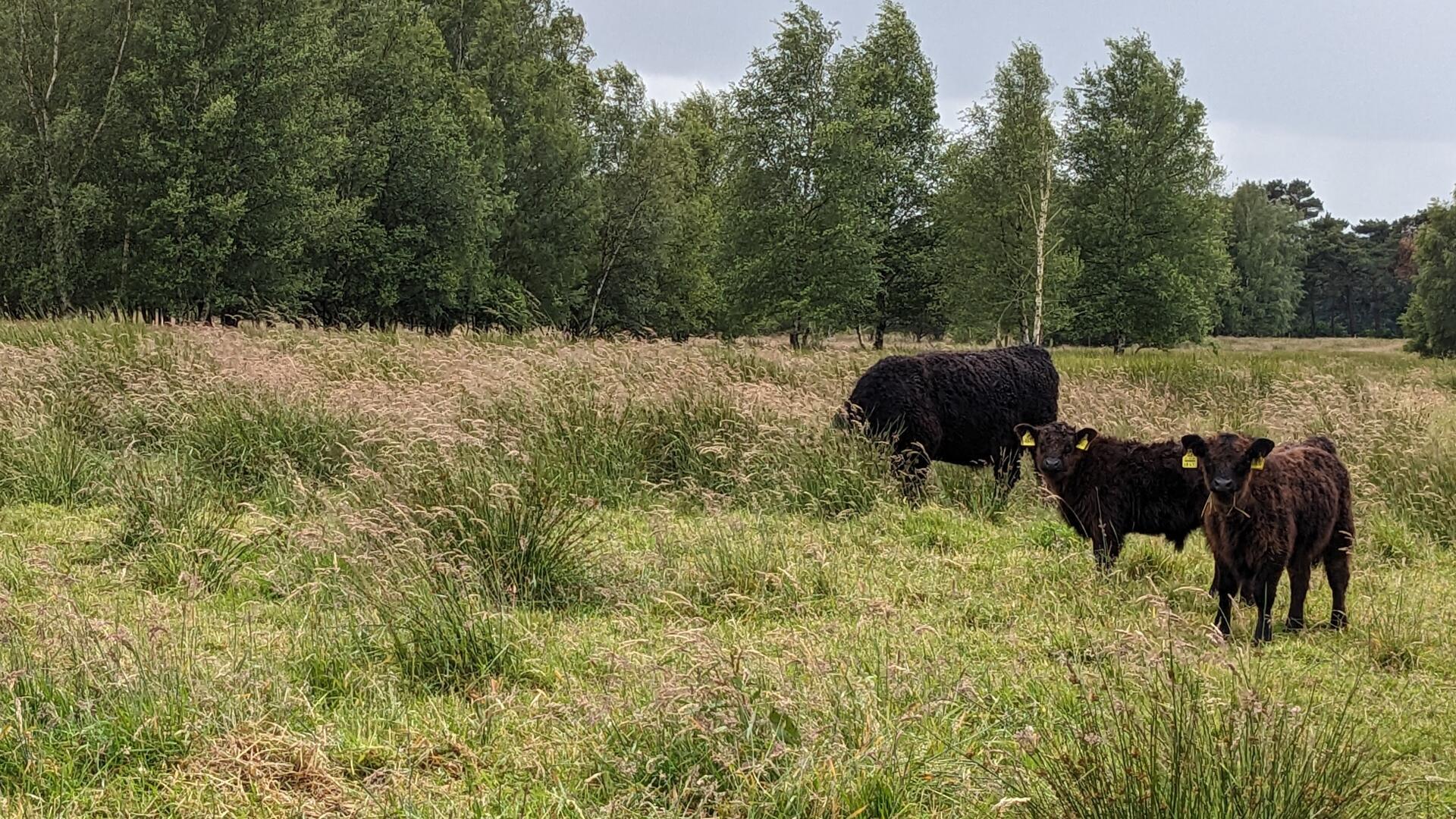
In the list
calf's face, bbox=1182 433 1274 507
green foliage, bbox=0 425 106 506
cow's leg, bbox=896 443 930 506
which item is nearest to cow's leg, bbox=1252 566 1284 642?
calf's face, bbox=1182 433 1274 507

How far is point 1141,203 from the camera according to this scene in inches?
1390

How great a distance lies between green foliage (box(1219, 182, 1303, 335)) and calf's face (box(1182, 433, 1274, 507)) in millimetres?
75367

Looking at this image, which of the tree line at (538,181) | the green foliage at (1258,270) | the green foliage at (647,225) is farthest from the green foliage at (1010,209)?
the green foliage at (1258,270)

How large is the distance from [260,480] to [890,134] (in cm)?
3567

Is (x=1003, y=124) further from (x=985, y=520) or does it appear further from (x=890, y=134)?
(x=985, y=520)

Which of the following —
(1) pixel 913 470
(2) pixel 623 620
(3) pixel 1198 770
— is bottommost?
(2) pixel 623 620

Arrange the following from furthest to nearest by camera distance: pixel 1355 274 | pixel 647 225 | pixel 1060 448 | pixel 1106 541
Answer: pixel 1355 274 < pixel 647 225 < pixel 1060 448 < pixel 1106 541

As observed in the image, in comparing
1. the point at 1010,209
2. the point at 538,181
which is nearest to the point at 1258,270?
the point at 1010,209

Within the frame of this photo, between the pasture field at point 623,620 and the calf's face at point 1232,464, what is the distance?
0.65 meters

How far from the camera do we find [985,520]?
793cm

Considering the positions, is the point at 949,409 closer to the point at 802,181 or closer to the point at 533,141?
the point at 802,181

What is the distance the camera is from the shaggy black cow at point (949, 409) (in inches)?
348

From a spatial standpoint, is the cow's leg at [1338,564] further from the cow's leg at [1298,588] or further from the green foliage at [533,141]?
the green foliage at [533,141]

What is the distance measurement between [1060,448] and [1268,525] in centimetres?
188
